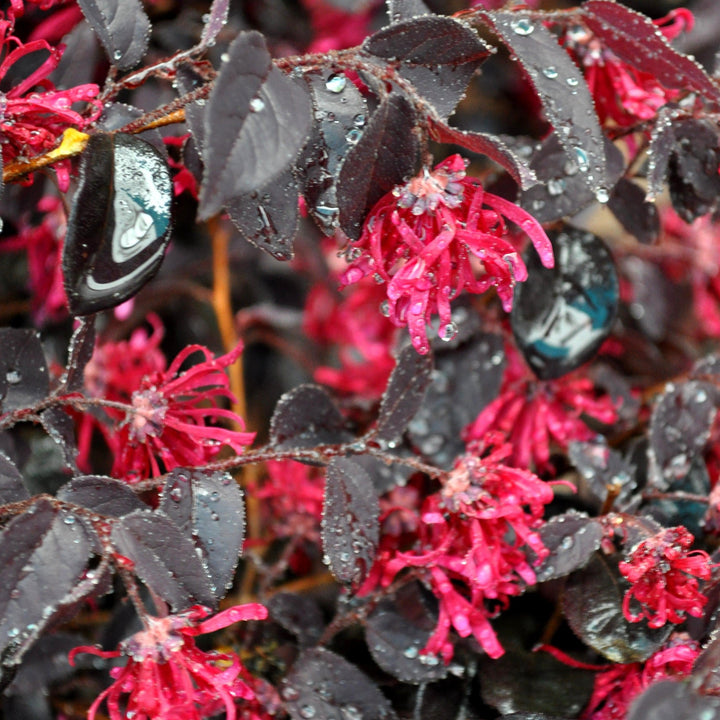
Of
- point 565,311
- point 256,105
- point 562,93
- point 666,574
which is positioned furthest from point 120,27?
point 666,574

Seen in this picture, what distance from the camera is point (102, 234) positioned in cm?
49

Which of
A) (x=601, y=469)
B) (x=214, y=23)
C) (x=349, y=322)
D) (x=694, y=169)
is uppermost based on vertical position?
(x=214, y=23)

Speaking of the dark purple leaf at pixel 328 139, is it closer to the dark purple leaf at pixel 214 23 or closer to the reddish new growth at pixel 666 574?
the dark purple leaf at pixel 214 23

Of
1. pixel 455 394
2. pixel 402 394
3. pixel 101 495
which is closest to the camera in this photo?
pixel 101 495

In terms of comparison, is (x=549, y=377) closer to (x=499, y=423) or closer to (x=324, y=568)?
(x=499, y=423)

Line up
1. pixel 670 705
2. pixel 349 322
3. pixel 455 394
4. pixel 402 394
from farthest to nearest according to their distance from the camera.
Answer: pixel 349 322
pixel 455 394
pixel 402 394
pixel 670 705

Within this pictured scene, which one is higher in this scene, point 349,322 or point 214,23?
point 214,23

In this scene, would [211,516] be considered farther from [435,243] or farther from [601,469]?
[601,469]

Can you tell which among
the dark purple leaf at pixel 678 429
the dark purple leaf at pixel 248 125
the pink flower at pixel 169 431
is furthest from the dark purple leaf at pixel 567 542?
the dark purple leaf at pixel 248 125

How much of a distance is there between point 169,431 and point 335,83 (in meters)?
0.26

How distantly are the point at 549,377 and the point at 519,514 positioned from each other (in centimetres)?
15

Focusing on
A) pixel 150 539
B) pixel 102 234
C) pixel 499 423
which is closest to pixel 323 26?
pixel 499 423

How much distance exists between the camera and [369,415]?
76 cm

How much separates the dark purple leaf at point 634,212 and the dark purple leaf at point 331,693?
41 cm
